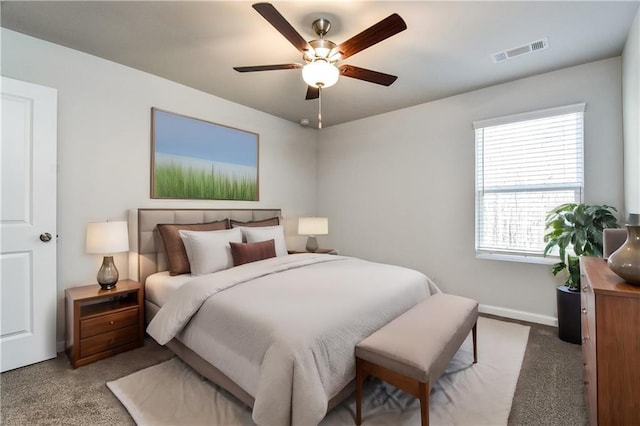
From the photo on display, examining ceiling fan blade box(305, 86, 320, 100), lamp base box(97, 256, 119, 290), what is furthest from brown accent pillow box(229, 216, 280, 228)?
ceiling fan blade box(305, 86, 320, 100)

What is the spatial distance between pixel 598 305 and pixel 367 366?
3.78 ft

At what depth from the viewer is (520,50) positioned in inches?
103

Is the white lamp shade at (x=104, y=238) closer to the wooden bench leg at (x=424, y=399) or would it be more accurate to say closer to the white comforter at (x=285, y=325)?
the white comforter at (x=285, y=325)

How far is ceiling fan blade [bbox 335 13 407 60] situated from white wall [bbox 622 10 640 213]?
1.85 metres

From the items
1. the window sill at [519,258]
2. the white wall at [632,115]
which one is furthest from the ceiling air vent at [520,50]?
the window sill at [519,258]

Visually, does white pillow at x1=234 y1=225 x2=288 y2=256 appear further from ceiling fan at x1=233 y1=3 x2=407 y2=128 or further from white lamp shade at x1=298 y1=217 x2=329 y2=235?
ceiling fan at x1=233 y1=3 x2=407 y2=128

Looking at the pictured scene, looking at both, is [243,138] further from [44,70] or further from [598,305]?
[598,305]

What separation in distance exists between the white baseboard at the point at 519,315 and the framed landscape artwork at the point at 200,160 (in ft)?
10.8

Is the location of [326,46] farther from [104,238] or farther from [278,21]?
[104,238]

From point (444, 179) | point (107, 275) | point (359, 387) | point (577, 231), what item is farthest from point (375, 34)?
point (107, 275)

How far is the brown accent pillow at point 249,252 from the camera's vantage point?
9.60ft

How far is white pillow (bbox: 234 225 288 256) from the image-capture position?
331cm

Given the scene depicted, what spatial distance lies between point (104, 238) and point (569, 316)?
4216mm

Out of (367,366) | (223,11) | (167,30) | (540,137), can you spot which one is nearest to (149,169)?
(167,30)
